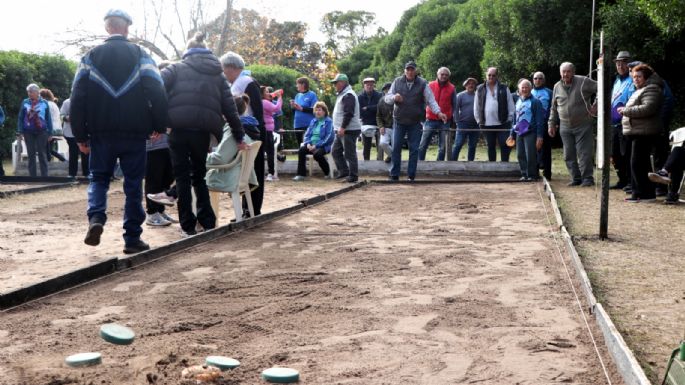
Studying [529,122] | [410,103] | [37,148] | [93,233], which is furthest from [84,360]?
[37,148]

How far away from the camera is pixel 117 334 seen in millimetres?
4574

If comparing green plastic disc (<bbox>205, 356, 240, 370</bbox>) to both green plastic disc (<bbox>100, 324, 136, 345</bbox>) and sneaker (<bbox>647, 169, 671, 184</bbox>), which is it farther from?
sneaker (<bbox>647, 169, 671, 184</bbox>)

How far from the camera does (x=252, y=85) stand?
9.91m

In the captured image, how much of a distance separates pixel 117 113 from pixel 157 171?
2245 millimetres

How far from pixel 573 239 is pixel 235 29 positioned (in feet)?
138

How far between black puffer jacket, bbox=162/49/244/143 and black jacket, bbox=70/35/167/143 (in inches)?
34.0

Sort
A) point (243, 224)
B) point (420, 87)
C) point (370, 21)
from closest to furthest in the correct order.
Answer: point (243, 224) < point (420, 87) < point (370, 21)

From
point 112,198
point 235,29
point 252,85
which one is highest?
point 235,29

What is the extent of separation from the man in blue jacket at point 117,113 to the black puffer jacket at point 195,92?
2.57 feet

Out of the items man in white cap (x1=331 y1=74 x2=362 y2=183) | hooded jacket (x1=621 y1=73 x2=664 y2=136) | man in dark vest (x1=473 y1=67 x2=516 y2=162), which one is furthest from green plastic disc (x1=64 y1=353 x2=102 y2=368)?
man in dark vest (x1=473 y1=67 x2=516 y2=162)

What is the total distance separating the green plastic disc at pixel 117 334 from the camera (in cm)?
454

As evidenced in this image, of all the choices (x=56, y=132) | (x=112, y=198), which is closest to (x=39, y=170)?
(x=56, y=132)

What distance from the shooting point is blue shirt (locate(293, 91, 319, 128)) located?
19375 millimetres

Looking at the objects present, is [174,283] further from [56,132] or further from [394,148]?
[56,132]
